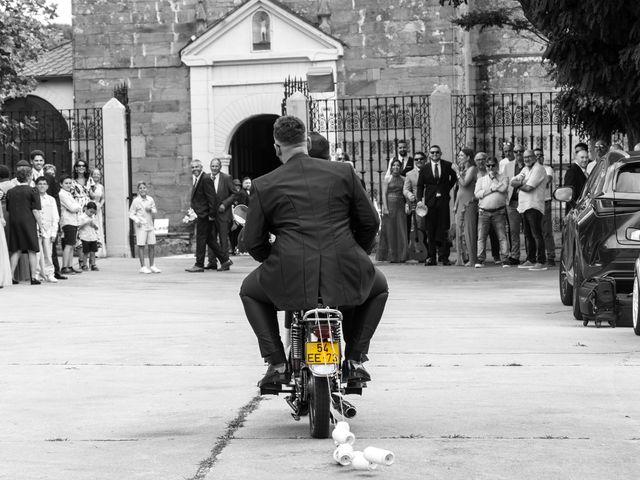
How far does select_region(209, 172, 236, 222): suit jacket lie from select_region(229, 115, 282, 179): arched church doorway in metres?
10.7

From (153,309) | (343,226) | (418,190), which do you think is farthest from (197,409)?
(418,190)

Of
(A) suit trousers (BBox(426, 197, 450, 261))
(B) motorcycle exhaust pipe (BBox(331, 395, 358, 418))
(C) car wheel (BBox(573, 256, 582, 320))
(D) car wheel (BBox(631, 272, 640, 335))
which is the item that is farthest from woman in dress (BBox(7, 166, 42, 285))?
(B) motorcycle exhaust pipe (BBox(331, 395, 358, 418))

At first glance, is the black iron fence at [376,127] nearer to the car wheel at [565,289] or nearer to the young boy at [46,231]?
the young boy at [46,231]

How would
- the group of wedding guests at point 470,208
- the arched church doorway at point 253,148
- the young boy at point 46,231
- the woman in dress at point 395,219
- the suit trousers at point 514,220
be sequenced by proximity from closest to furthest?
1. the young boy at point 46,231
2. the group of wedding guests at point 470,208
3. the suit trousers at point 514,220
4. the woman in dress at point 395,219
5. the arched church doorway at point 253,148

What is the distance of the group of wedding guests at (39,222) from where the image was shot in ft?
68.1

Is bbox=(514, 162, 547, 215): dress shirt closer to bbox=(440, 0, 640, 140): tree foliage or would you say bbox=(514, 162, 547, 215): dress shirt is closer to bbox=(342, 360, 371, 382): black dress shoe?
bbox=(440, 0, 640, 140): tree foliage

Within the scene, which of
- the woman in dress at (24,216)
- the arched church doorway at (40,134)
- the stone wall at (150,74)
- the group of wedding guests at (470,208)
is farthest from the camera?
the arched church doorway at (40,134)

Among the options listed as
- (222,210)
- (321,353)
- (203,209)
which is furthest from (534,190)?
(321,353)

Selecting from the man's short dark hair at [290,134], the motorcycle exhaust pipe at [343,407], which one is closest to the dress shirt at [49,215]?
the man's short dark hair at [290,134]

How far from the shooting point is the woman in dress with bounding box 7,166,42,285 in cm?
2072

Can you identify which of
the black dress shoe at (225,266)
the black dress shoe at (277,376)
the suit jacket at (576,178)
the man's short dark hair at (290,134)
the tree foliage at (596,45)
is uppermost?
the tree foliage at (596,45)

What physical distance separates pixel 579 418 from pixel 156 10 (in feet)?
91.9

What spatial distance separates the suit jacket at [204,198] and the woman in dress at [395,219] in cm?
330

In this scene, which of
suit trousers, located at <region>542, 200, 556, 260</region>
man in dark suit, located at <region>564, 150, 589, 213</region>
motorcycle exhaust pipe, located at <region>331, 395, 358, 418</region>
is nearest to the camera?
motorcycle exhaust pipe, located at <region>331, 395, 358, 418</region>
